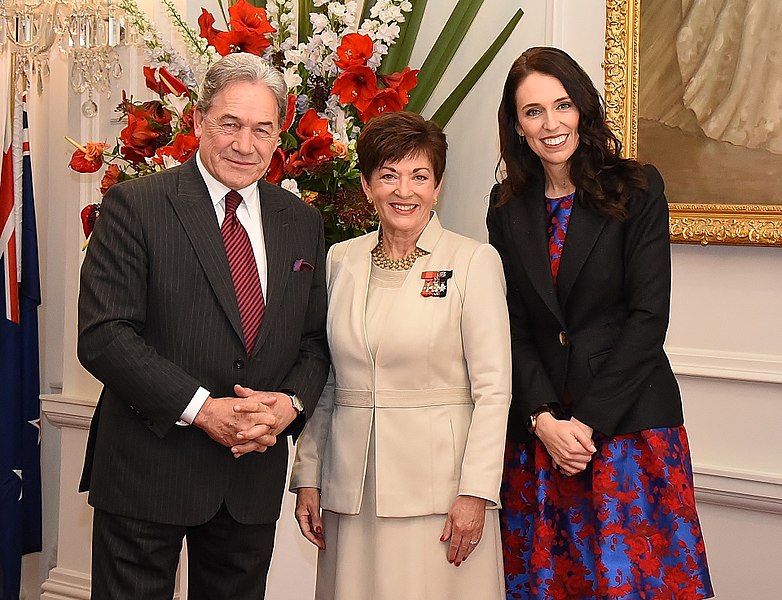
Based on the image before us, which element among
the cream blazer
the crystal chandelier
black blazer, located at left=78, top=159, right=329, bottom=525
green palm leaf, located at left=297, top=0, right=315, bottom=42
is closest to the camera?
black blazer, located at left=78, top=159, right=329, bottom=525

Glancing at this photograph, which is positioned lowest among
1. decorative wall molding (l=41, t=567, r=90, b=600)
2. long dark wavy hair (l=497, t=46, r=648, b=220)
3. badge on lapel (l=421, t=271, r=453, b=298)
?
decorative wall molding (l=41, t=567, r=90, b=600)

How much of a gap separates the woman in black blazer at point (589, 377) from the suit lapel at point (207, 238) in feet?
2.36

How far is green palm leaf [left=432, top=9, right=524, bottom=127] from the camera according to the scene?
332 cm

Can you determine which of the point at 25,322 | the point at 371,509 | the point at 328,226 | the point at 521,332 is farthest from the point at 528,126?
the point at 25,322

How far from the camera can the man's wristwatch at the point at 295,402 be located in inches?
88.5

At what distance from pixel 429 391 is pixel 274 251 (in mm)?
472

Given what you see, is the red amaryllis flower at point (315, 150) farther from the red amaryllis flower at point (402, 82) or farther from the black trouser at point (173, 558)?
the black trouser at point (173, 558)

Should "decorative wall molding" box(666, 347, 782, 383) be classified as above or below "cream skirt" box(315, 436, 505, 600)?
above

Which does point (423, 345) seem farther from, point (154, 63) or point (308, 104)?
point (154, 63)

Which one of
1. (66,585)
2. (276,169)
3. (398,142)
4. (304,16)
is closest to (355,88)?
(276,169)

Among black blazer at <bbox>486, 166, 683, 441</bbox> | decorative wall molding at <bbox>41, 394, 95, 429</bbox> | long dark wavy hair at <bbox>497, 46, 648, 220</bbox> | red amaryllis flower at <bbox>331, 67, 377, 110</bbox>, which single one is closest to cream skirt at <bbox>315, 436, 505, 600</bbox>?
black blazer at <bbox>486, 166, 683, 441</bbox>

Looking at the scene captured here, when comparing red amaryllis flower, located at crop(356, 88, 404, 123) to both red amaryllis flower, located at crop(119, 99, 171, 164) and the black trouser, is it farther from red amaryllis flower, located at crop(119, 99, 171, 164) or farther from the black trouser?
the black trouser

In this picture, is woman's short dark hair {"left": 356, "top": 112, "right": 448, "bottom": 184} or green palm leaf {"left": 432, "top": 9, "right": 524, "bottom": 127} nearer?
woman's short dark hair {"left": 356, "top": 112, "right": 448, "bottom": 184}

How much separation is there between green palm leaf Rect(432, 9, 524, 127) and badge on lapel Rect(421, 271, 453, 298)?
42.9 inches
